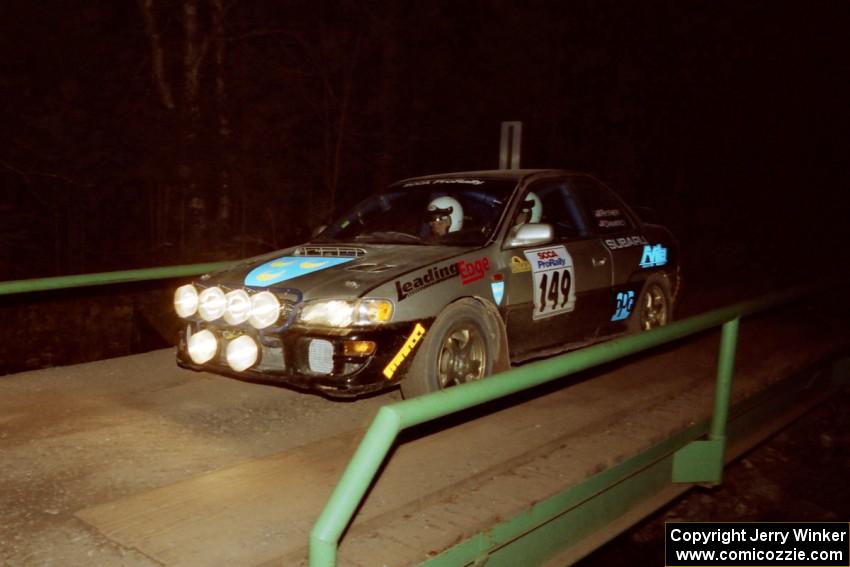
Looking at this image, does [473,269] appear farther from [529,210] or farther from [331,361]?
[331,361]

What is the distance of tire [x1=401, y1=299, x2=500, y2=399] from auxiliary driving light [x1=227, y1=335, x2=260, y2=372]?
3.08 feet

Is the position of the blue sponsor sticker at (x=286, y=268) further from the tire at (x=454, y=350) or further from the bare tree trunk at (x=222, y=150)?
the bare tree trunk at (x=222, y=150)

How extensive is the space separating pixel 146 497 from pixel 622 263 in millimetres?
4258

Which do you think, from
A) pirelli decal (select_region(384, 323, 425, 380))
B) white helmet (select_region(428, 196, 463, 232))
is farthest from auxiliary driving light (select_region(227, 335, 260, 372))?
white helmet (select_region(428, 196, 463, 232))

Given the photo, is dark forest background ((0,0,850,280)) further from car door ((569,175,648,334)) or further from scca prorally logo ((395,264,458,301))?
scca prorally logo ((395,264,458,301))

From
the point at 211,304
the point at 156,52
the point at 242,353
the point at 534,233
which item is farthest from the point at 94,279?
the point at 156,52

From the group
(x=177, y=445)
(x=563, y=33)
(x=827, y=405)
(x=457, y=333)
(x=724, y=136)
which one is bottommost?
(x=827, y=405)

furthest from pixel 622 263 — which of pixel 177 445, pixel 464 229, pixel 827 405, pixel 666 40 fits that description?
pixel 666 40

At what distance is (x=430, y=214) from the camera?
6.16 metres

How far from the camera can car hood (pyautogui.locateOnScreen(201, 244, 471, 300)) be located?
490 cm

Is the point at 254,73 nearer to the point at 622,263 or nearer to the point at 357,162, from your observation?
the point at 357,162

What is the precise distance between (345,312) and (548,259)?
6.13ft

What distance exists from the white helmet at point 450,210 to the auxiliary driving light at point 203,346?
194 cm

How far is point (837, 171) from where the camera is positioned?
2694 cm
